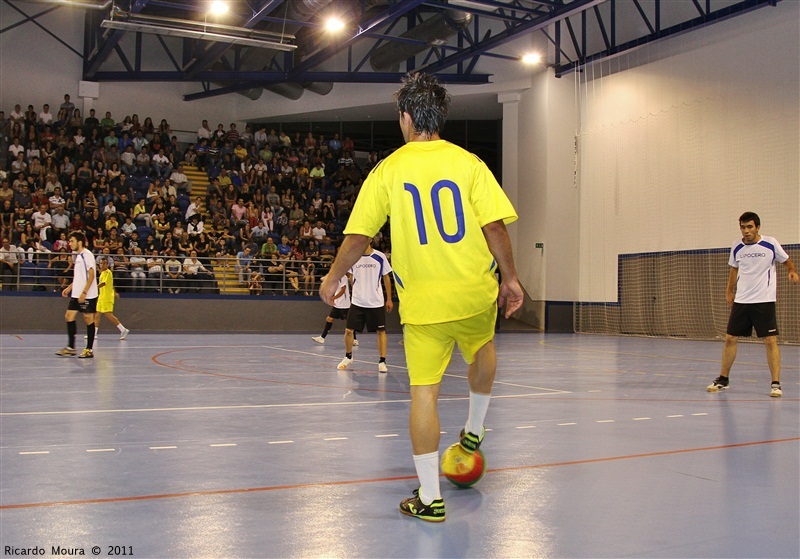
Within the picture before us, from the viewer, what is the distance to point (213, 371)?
11.4m

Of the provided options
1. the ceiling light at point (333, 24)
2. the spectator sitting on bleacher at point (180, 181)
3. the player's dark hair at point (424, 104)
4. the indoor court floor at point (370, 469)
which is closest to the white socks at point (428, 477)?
the indoor court floor at point (370, 469)

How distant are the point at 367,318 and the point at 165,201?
15.9 metres

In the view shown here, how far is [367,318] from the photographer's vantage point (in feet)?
39.5

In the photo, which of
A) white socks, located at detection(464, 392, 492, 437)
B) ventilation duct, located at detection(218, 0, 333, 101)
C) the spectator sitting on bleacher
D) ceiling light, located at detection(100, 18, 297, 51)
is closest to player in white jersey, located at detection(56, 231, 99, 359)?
ceiling light, located at detection(100, 18, 297, 51)

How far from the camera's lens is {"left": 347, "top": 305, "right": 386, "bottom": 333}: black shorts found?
39.2 feet

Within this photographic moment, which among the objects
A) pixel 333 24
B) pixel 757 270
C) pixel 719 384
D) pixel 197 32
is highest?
pixel 333 24

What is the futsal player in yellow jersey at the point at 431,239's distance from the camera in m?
4.05

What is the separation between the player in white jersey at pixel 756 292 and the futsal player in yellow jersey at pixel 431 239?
5924 millimetres

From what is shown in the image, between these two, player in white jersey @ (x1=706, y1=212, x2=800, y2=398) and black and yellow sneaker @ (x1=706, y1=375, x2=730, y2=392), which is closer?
player in white jersey @ (x1=706, y1=212, x2=800, y2=398)

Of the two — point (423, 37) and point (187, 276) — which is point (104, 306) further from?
point (423, 37)

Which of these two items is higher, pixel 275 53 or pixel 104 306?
pixel 275 53

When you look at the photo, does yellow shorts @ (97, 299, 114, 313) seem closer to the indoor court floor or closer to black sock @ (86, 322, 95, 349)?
black sock @ (86, 322, 95, 349)

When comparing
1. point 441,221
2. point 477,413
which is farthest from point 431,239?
point 477,413

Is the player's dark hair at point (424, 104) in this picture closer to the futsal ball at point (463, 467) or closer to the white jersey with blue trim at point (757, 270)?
the futsal ball at point (463, 467)
